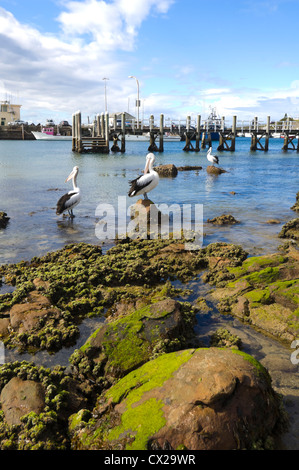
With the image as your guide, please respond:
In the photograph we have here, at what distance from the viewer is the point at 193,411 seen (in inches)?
118

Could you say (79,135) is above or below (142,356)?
above

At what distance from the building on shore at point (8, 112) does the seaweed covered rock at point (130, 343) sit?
11896 centimetres

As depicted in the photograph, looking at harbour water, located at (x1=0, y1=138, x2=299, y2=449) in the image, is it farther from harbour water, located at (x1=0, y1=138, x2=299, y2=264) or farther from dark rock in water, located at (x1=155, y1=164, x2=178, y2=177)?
dark rock in water, located at (x1=155, y1=164, x2=178, y2=177)

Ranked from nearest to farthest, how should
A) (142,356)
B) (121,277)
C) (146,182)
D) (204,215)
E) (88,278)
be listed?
(142,356) < (88,278) < (121,277) < (146,182) < (204,215)

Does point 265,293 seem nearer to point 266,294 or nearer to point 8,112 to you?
point 266,294

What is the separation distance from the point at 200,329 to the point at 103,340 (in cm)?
163

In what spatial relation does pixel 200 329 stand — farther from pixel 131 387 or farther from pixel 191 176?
pixel 191 176

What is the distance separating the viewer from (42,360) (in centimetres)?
474

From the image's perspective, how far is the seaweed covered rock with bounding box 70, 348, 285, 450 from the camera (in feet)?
9.57

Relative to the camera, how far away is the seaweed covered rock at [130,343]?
4.30 m

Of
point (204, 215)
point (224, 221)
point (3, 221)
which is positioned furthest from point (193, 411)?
point (204, 215)

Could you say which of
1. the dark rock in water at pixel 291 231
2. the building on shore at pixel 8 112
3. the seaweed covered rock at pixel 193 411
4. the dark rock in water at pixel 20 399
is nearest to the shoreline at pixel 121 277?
the dark rock in water at pixel 20 399

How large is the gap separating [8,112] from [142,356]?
123028 millimetres

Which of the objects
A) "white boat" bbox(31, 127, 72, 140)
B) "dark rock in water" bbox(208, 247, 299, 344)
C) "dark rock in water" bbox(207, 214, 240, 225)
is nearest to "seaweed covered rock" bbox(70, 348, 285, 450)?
"dark rock in water" bbox(208, 247, 299, 344)
